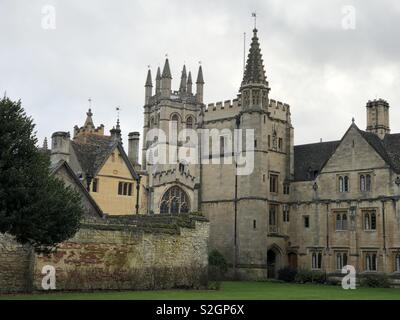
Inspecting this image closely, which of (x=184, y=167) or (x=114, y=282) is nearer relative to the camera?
(x=114, y=282)

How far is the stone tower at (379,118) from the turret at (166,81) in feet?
189

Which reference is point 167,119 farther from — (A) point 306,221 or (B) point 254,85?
(A) point 306,221

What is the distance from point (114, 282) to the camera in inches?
1313

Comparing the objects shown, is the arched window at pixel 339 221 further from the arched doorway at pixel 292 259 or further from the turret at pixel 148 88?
the turret at pixel 148 88

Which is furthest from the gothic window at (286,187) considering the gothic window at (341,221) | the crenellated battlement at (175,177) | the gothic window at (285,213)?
the crenellated battlement at (175,177)

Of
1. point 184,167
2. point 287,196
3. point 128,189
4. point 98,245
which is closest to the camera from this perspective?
point 98,245

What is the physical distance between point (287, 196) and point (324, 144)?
19.8 feet

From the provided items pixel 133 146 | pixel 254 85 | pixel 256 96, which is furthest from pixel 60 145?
pixel 254 85

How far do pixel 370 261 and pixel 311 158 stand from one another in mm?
12366

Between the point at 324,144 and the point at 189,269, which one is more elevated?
the point at 324,144
